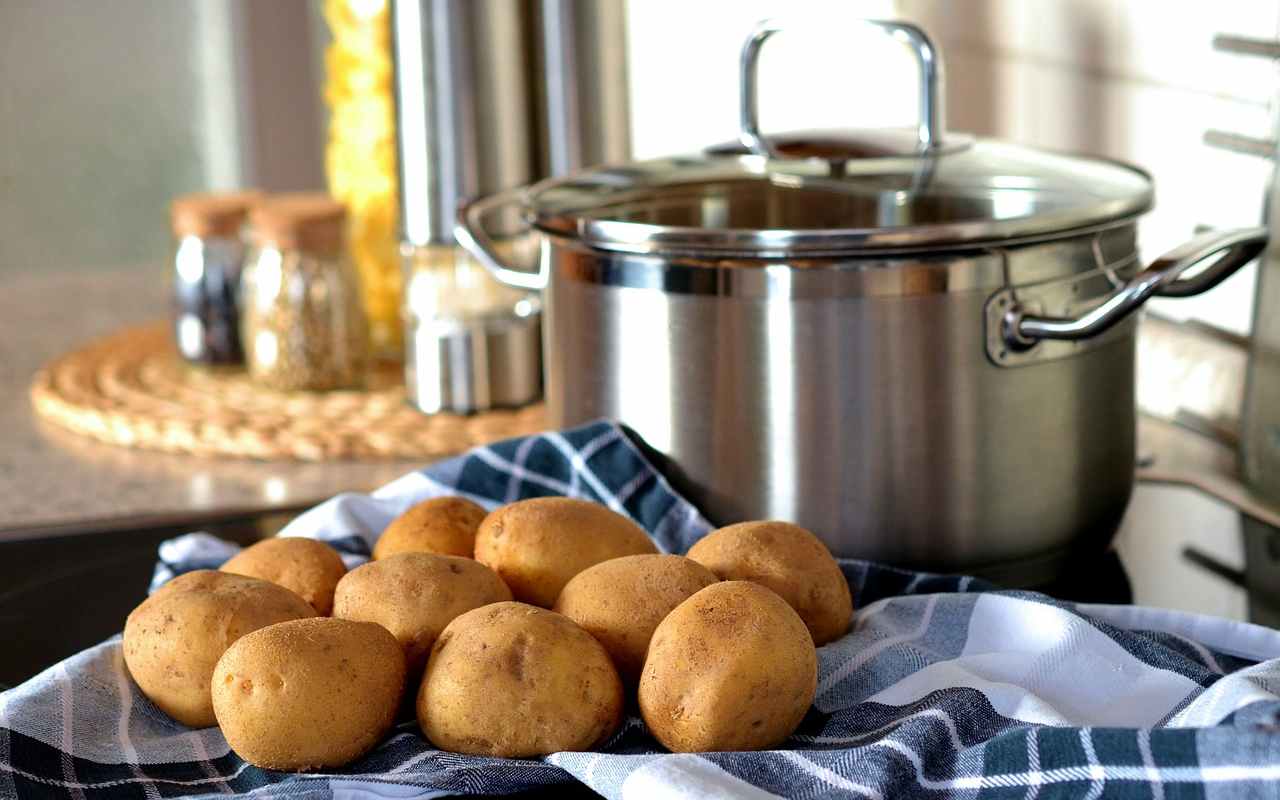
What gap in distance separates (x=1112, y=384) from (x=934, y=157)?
0.14m

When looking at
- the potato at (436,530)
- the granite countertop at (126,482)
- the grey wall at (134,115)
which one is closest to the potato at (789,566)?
the potato at (436,530)

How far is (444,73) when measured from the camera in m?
1.04

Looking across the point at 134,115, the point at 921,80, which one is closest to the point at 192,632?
the point at 921,80

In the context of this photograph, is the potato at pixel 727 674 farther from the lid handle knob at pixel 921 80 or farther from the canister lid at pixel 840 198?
the lid handle knob at pixel 921 80

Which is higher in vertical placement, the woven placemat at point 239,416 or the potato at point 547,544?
the potato at point 547,544

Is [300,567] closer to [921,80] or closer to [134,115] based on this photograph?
[921,80]

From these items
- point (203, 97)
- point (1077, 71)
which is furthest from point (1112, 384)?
point (203, 97)

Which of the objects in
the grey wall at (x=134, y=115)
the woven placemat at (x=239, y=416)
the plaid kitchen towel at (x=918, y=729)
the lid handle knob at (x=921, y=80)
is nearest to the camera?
the plaid kitchen towel at (x=918, y=729)

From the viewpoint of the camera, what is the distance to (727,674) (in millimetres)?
482

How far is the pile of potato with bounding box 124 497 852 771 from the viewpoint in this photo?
487mm

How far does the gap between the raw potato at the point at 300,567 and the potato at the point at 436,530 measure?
3cm

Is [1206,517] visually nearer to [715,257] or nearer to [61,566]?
[715,257]

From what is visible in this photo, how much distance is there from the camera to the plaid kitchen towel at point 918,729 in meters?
0.44

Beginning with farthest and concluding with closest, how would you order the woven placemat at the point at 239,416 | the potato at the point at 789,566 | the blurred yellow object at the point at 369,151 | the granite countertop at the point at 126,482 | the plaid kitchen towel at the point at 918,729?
the blurred yellow object at the point at 369,151
the woven placemat at the point at 239,416
the granite countertop at the point at 126,482
the potato at the point at 789,566
the plaid kitchen towel at the point at 918,729
